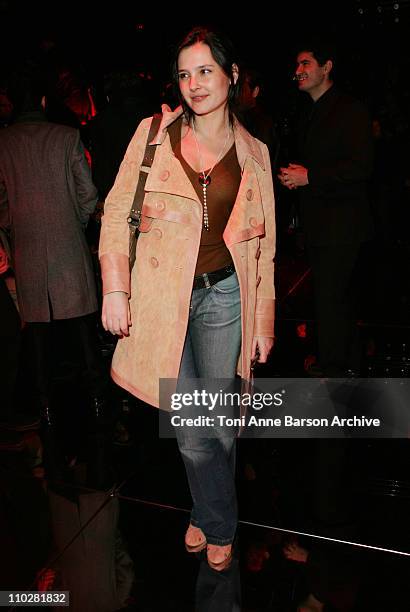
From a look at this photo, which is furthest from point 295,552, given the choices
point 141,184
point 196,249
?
point 141,184

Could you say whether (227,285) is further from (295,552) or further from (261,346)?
(295,552)

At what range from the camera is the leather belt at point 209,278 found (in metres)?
2.09

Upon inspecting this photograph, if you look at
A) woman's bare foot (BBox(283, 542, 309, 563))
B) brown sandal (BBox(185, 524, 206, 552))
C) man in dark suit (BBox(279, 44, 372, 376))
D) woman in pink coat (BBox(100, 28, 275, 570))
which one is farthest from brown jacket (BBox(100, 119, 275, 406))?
man in dark suit (BBox(279, 44, 372, 376))

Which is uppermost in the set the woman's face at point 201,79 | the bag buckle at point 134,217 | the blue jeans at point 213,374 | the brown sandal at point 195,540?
the woman's face at point 201,79

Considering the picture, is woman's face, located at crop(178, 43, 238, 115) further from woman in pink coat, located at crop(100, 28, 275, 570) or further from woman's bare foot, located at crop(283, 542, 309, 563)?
woman's bare foot, located at crop(283, 542, 309, 563)

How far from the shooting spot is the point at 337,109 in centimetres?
351

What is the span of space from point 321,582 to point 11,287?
2929 millimetres

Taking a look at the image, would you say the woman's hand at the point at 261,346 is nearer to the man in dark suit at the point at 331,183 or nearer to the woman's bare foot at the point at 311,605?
the woman's bare foot at the point at 311,605

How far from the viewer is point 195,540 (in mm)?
2381

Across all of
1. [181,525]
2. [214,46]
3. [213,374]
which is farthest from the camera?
[181,525]

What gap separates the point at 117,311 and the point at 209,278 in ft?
1.15

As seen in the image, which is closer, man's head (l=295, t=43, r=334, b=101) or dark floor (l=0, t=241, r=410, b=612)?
dark floor (l=0, t=241, r=410, b=612)

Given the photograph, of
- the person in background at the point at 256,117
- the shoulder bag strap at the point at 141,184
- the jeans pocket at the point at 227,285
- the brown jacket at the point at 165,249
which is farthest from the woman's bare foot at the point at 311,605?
the person in background at the point at 256,117

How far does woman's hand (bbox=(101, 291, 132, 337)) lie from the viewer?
2.02m
